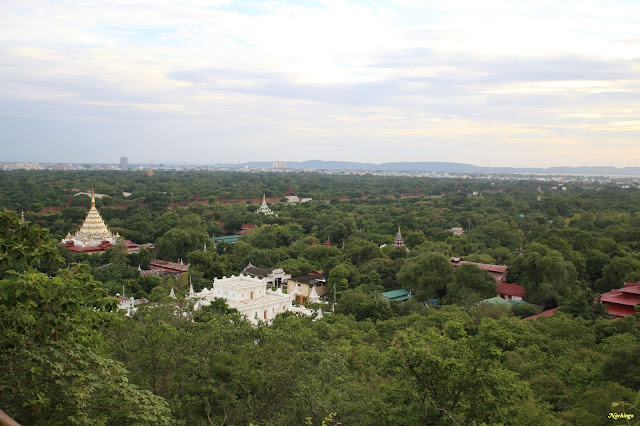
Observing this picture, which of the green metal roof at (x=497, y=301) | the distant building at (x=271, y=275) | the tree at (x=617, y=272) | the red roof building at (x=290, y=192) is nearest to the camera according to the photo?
the green metal roof at (x=497, y=301)

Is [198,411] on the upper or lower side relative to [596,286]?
upper

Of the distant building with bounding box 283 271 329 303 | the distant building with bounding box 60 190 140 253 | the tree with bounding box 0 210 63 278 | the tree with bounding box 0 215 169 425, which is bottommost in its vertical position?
the distant building with bounding box 283 271 329 303

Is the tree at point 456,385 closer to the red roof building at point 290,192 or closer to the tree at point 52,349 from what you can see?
the tree at point 52,349

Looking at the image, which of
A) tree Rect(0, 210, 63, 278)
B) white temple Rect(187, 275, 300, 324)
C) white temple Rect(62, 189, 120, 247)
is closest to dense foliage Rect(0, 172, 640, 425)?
tree Rect(0, 210, 63, 278)

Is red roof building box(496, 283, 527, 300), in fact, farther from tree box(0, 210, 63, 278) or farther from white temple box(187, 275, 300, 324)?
tree box(0, 210, 63, 278)

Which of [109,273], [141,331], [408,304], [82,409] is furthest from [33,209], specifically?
[82,409]

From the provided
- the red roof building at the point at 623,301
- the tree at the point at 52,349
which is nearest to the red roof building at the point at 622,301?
the red roof building at the point at 623,301

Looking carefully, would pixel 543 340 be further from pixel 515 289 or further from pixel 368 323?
pixel 515 289

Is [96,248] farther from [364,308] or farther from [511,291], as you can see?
[511,291]
